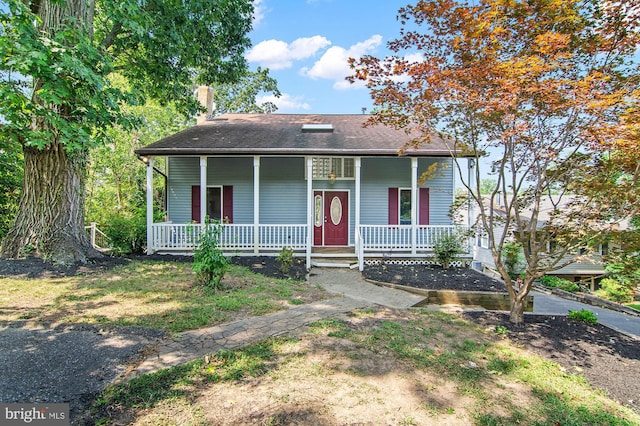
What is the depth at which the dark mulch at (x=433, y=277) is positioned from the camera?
7382 mm

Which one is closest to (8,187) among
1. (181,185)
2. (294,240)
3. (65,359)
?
(181,185)

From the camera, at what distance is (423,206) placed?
38.3 ft

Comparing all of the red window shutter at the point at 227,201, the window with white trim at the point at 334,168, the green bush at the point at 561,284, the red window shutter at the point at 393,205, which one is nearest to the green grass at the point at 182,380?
the window with white trim at the point at 334,168

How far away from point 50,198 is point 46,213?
39cm

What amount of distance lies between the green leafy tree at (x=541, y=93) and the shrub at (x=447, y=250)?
3897 millimetres

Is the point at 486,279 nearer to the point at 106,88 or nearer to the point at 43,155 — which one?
the point at 106,88

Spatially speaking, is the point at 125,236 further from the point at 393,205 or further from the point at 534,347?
the point at 534,347

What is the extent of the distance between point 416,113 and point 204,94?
40.1 feet

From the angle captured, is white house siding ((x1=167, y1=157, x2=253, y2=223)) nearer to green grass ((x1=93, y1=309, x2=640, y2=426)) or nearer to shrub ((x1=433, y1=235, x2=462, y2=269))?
shrub ((x1=433, y1=235, x2=462, y2=269))

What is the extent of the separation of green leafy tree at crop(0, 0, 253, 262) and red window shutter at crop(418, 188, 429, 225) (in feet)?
29.3

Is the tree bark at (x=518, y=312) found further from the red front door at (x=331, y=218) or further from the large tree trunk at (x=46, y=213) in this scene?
the large tree trunk at (x=46, y=213)

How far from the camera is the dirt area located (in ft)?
9.28

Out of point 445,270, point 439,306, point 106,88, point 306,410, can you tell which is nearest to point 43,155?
point 106,88

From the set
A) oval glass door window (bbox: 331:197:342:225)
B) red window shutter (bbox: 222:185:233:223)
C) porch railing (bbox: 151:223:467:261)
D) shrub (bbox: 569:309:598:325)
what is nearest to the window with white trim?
oval glass door window (bbox: 331:197:342:225)
